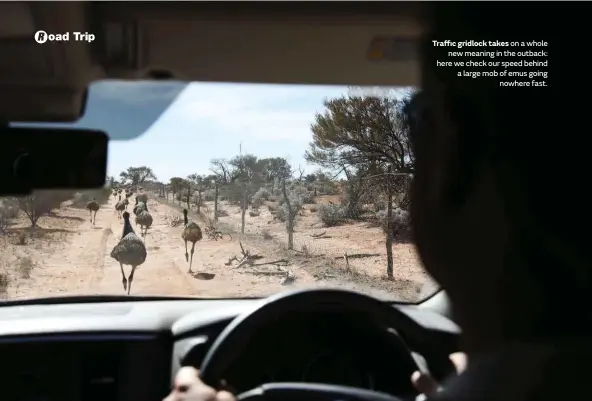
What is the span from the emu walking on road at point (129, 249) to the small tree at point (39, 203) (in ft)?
0.52

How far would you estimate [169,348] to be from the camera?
1.69 m

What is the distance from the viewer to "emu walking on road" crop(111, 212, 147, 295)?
1616 mm

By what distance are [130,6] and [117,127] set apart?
27 cm

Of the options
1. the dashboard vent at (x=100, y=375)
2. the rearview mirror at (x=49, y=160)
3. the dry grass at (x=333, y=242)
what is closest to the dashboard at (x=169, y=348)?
the dashboard vent at (x=100, y=375)

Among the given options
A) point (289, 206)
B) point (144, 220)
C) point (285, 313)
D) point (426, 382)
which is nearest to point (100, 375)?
point (144, 220)

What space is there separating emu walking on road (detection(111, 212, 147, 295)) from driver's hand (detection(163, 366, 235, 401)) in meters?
0.30

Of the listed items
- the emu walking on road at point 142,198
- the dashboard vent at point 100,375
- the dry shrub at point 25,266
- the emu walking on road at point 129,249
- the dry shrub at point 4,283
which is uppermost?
the emu walking on road at point 142,198

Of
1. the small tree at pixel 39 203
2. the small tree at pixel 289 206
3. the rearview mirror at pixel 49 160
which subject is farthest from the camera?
the small tree at pixel 289 206

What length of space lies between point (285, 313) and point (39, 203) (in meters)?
0.64

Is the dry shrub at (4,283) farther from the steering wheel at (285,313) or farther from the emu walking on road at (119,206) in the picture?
the steering wheel at (285,313)

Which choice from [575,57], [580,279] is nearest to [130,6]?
[575,57]

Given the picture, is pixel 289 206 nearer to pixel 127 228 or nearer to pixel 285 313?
pixel 285 313

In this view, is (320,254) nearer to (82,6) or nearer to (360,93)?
(360,93)

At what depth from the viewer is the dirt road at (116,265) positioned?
161 centimetres
